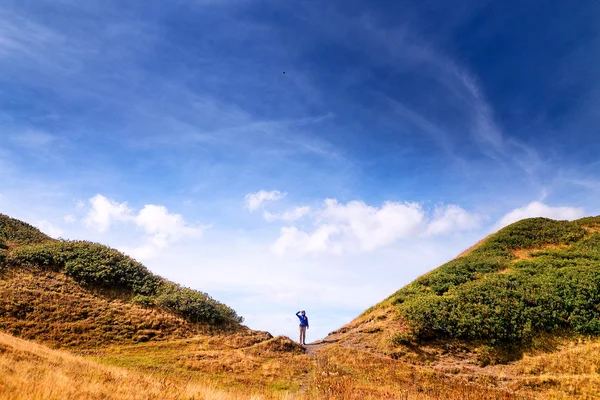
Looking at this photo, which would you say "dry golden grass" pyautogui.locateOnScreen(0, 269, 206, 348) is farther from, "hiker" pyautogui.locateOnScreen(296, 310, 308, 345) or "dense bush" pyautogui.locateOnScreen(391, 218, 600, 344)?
"dense bush" pyautogui.locateOnScreen(391, 218, 600, 344)

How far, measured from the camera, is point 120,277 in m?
30.6

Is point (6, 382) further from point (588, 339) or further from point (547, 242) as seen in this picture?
point (547, 242)

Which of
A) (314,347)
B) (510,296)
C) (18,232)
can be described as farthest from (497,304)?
(18,232)

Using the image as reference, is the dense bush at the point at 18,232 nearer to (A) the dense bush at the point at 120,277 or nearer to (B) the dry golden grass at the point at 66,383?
(A) the dense bush at the point at 120,277

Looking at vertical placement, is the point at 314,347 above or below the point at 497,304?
below

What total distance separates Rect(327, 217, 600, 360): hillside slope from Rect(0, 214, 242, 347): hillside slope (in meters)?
12.5

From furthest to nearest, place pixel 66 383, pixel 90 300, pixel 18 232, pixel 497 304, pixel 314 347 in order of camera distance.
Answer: pixel 18 232 < pixel 314 347 < pixel 90 300 < pixel 497 304 < pixel 66 383

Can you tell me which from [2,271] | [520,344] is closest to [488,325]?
[520,344]

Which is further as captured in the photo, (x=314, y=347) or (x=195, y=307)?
(x=195, y=307)

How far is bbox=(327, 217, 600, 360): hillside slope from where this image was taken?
23.2m

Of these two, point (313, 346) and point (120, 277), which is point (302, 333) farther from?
point (120, 277)

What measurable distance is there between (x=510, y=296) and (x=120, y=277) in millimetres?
Result: 32016

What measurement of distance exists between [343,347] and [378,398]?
10.8 m

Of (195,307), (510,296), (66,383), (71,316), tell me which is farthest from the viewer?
(195,307)
